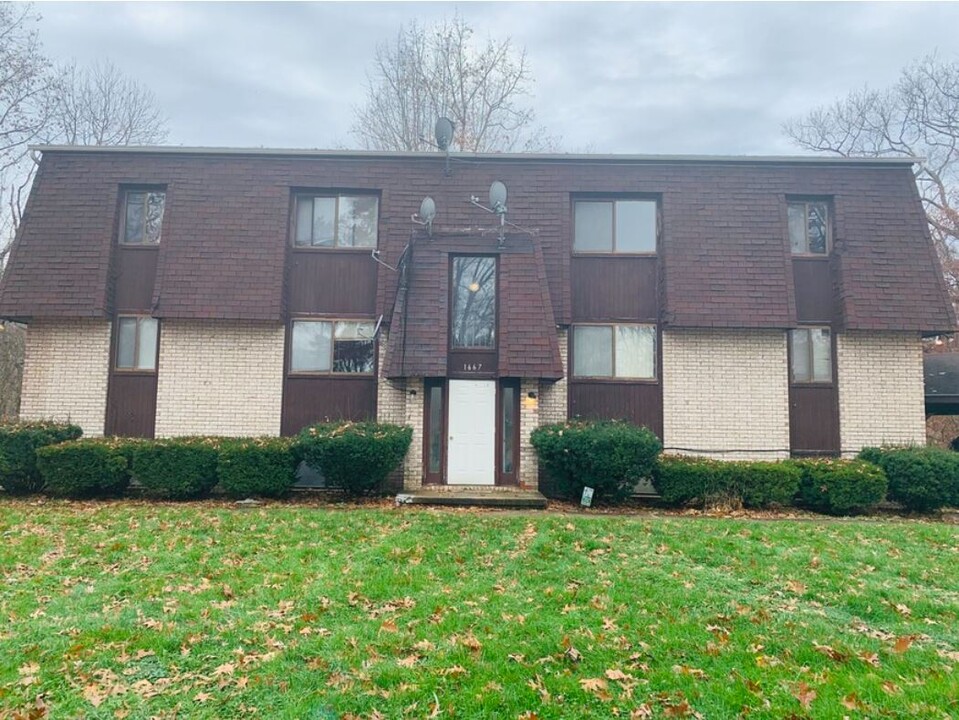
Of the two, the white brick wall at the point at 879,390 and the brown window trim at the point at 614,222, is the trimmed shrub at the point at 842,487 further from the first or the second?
the brown window trim at the point at 614,222

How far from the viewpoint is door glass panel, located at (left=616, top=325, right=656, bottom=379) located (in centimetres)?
1315

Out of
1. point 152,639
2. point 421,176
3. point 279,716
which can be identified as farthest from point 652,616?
point 421,176

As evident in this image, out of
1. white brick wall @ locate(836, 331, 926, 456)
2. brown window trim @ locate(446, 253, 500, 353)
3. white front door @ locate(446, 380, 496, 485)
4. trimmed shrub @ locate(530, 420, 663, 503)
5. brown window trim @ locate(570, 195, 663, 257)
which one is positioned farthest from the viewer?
brown window trim @ locate(570, 195, 663, 257)

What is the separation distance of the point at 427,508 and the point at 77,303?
8399 millimetres

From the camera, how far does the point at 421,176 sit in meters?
13.5

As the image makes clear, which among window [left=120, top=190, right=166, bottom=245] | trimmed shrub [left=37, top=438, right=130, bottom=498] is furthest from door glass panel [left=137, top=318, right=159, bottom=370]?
trimmed shrub [left=37, top=438, right=130, bottom=498]

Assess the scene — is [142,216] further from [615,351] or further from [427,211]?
[615,351]

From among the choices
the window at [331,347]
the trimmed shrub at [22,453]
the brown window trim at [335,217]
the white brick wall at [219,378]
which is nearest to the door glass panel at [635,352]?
the window at [331,347]

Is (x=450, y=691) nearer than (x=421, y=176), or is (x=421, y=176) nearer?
(x=450, y=691)

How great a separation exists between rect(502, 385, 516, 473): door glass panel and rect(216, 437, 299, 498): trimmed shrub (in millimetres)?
3903

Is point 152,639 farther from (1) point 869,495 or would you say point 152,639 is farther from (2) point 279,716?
(1) point 869,495

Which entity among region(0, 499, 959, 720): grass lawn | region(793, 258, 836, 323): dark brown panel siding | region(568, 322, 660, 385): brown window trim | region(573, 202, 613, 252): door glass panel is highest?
region(573, 202, 613, 252): door glass panel

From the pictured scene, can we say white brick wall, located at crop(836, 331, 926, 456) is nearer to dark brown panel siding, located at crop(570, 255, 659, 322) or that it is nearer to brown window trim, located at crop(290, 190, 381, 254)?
dark brown panel siding, located at crop(570, 255, 659, 322)

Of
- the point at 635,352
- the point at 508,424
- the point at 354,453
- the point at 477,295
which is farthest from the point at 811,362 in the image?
the point at 354,453
